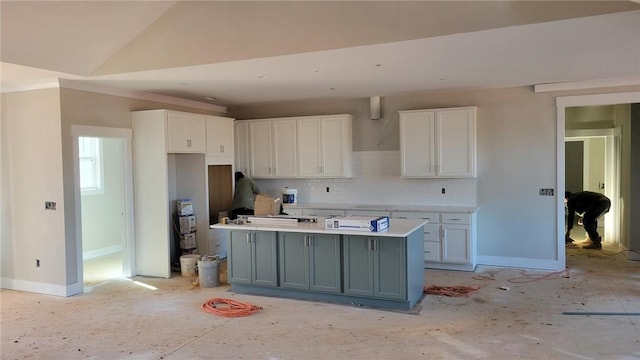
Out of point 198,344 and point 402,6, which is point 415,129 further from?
point 198,344

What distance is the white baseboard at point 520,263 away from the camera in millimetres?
6520

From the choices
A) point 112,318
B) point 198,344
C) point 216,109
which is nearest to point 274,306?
point 198,344

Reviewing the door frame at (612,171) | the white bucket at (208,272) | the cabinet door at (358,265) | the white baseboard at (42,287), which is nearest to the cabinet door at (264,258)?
the white bucket at (208,272)

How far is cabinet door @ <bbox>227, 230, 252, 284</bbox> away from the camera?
217 inches

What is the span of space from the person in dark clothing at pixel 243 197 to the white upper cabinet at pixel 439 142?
2.47m

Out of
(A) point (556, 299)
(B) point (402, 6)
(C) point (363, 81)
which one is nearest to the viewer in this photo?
(B) point (402, 6)

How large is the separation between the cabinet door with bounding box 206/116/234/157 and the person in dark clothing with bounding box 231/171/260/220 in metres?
0.51

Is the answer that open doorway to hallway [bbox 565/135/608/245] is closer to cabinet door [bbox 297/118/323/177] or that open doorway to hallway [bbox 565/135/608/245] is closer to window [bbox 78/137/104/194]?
cabinet door [bbox 297/118/323/177]

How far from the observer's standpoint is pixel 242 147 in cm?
810

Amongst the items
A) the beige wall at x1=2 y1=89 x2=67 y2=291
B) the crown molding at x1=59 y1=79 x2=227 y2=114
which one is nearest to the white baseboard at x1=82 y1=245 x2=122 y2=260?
the beige wall at x1=2 y1=89 x2=67 y2=291

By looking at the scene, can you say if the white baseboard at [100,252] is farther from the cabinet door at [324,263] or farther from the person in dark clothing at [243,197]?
the cabinet door at [324,263]

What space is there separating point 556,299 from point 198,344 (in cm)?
377

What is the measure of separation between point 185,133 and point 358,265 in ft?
10.6

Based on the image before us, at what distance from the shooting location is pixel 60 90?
548cm
